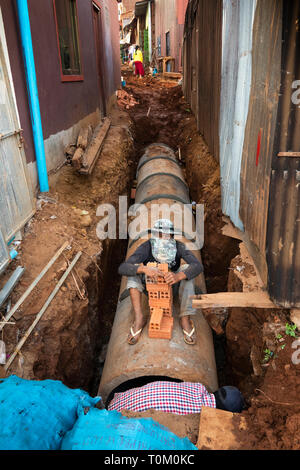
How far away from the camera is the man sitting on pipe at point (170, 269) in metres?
3.82

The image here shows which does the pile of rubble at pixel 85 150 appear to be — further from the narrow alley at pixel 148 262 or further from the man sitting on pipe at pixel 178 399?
the man sitting on pipe at pixel 178 399

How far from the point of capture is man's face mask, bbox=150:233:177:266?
13.3ft

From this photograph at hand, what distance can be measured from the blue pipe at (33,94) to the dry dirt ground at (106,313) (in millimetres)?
474

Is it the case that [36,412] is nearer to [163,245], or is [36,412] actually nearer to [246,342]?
[163,245]

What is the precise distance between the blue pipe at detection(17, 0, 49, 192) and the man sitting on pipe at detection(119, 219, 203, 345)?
7.67ft

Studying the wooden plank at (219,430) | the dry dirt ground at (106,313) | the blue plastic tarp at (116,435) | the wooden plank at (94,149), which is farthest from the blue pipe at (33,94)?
the wooden plank at (219,430)

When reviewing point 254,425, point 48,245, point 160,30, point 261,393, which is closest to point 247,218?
point 261,393

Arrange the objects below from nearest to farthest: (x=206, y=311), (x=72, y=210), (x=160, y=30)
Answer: (x=206, y=311), (x=72, y=210), (x=160, y=30)

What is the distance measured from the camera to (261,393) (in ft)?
9.34

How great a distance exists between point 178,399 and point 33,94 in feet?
14.6

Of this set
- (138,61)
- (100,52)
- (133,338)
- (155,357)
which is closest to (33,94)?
(133,338)
